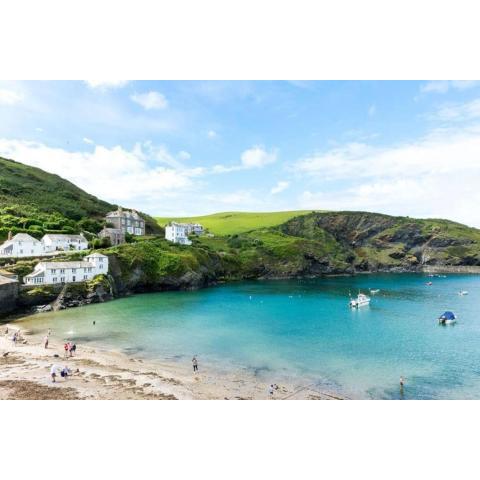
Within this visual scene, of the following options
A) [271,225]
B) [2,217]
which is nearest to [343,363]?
[2,217]

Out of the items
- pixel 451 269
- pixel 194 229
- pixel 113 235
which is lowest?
pixel 451 269

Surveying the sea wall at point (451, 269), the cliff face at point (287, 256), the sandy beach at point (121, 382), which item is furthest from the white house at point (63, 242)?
the sea wall at point (451, 269)

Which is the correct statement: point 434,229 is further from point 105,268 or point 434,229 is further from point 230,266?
point 105,268

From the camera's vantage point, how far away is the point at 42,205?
103 metres

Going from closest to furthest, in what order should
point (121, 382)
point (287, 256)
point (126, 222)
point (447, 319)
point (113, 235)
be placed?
1. point (121, 382)
2. point (447, 319)
3. point (113, 235)
4. point (126, 222)
5. point (287, 256)

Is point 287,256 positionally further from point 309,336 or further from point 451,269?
point 309,336

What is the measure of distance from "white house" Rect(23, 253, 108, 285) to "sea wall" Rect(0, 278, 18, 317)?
4037mm

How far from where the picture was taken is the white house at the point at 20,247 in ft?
206

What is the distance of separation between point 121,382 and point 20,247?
4850 cm

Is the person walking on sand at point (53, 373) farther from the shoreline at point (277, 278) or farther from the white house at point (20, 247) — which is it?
the white house at point (20, 247)

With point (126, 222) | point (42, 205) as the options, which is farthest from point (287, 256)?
point (42, 205)

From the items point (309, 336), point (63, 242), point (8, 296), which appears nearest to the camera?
point (309, 336)

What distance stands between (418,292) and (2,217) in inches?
3838

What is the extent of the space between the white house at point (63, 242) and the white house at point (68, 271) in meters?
10.3
